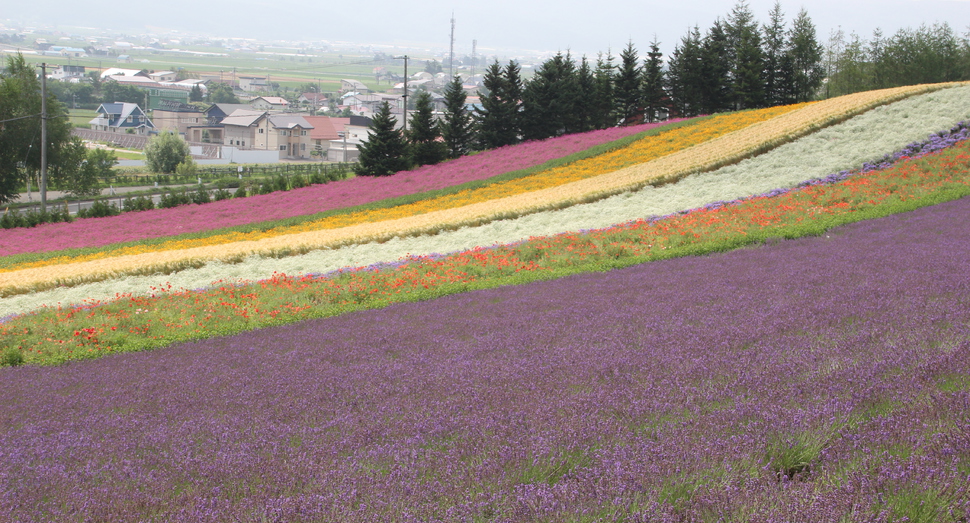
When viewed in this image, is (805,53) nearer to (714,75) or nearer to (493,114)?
(714,75)

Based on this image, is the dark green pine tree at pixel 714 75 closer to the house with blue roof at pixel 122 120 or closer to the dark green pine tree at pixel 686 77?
the dark green pine tree at pixel 686 77

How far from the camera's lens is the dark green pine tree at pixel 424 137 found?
52.9 m

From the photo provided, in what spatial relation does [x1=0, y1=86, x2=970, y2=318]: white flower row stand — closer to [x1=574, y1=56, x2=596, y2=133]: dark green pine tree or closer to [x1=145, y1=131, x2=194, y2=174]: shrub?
[x1=574, y1=56, x2=596, y2=133]: dark green pine tree

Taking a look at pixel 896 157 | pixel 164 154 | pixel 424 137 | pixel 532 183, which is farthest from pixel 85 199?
pixel 896 157

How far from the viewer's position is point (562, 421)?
473 centimetres

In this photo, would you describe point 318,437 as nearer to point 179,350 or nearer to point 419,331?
point 419,331

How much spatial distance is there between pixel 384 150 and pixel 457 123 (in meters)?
11.7

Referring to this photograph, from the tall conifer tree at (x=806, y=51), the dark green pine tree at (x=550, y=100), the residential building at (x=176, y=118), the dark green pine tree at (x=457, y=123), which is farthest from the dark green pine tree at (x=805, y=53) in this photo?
the residential building at (x=176, y=118)

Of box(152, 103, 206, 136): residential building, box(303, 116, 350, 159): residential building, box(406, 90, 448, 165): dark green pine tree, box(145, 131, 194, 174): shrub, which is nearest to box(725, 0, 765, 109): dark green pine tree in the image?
box(406, 90, 448, 165): dark green pine tree

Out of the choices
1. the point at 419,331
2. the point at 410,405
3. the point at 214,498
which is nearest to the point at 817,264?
the point at 419,331

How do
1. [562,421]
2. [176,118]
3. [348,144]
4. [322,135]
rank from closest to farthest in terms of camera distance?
[562,421]
[348,144]
[322,135]
[176,118]

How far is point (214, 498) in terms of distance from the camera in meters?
3.91

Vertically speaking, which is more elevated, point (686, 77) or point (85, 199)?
point (686, 77)

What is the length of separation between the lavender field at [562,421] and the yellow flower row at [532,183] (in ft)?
69.2
